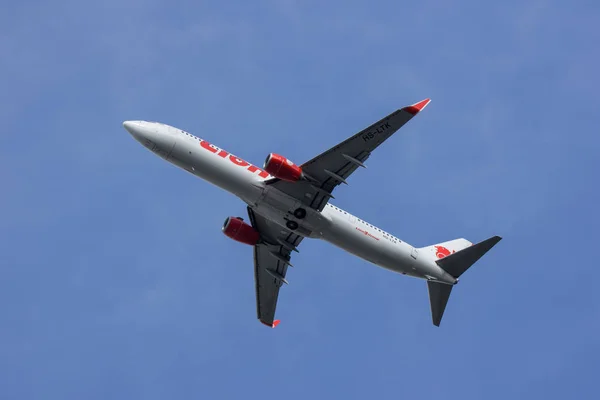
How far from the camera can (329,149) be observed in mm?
66562

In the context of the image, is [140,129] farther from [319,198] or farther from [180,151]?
[319,198]

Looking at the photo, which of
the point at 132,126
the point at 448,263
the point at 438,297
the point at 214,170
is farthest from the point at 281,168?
the point at 438,297

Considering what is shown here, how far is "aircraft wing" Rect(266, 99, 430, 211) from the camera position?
64000 mm

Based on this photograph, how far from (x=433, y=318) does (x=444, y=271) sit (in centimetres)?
481

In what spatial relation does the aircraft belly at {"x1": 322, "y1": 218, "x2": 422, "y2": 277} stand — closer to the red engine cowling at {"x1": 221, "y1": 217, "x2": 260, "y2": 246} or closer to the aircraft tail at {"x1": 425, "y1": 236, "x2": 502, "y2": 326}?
the aircraft tail at {"x1": 425, "y1": 236, "x2": 502, "y2": 326}

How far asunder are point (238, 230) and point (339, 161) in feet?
47.6

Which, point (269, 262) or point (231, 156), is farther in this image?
point (269, 262)

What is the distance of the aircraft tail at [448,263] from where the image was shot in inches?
2781

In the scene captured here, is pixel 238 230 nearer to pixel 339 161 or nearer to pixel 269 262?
pixel 269 262

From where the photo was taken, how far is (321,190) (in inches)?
2694

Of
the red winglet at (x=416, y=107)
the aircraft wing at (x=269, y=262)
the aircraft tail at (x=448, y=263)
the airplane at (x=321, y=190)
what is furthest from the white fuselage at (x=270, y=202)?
the red winglet at (x=416, y=107)

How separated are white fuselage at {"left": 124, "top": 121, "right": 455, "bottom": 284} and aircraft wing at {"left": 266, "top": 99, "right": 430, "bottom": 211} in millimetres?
884

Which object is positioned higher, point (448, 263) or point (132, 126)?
point (132, 126)

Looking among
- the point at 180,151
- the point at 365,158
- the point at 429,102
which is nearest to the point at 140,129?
the point at 180,151
